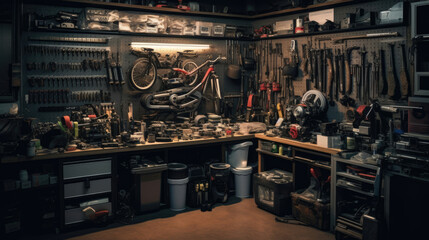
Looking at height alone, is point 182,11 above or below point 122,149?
above

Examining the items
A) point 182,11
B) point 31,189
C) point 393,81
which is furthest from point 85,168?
point 393,81

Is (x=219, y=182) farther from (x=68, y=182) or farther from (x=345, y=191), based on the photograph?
(x=68, y=182)

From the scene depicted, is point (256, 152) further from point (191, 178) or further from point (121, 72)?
point (121, 72)

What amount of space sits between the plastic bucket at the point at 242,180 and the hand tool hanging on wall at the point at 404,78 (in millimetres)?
2190

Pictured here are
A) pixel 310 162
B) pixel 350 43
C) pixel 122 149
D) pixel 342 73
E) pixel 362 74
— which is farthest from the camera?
pixel 342 73

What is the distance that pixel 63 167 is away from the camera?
418 cm

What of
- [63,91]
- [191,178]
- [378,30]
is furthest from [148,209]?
[378,30]

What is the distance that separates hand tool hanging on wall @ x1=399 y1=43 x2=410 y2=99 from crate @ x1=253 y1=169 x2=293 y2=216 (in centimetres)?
165

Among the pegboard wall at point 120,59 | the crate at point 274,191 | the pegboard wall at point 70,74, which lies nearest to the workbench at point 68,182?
the pegboard wall at point 70,74

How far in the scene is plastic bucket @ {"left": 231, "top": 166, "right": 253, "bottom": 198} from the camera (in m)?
5.34

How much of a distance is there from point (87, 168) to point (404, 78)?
12.1ft

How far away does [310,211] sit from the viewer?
436 cm

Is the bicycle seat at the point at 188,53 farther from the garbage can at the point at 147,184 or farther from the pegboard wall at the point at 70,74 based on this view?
the garbage can at the point at 147,184

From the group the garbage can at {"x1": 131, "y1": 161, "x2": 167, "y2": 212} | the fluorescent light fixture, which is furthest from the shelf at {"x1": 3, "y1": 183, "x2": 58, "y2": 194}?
the fluorescent light fixture
